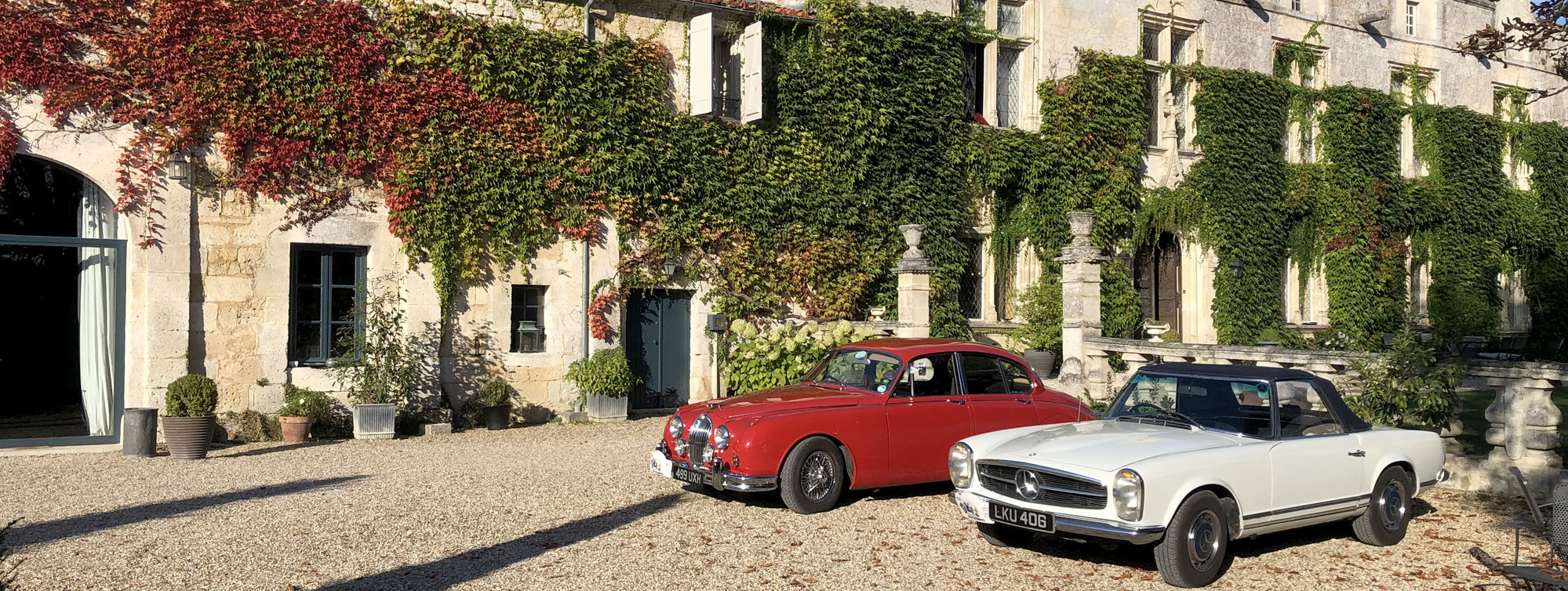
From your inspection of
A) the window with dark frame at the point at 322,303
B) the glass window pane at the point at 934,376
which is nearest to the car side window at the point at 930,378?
the glass window pane at the point at 934,376

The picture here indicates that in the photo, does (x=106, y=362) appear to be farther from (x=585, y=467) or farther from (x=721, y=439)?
(x=721, y=439)

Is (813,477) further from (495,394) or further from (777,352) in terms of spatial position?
(777,352)

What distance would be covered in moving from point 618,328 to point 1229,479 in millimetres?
10356

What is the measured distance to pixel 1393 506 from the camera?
7449 mm

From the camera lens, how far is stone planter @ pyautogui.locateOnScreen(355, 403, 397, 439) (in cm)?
1327

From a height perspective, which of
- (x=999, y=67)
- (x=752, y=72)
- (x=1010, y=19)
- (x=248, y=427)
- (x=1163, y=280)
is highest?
(x=1010, y=19)

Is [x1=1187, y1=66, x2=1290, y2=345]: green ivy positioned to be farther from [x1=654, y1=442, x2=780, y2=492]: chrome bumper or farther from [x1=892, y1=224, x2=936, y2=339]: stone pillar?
[x1=654, y1=442, x2=780, y2=492]: chrome bumper

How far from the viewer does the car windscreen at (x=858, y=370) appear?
29.5 ft

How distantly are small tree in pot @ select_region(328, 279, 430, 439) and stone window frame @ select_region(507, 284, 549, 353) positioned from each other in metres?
1.30

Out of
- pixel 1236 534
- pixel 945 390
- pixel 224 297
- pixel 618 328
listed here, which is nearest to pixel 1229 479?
pixel 1236 534

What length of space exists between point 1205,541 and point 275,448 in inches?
392

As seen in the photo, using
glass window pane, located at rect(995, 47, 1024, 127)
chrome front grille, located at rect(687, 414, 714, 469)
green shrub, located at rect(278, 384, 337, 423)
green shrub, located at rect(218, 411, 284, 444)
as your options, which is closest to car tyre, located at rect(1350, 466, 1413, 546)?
chrome front grille, located at rect(687, 414, 714, 469)

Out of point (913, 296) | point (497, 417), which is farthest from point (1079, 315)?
point (497, 417)

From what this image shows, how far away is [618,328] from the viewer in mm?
15664
